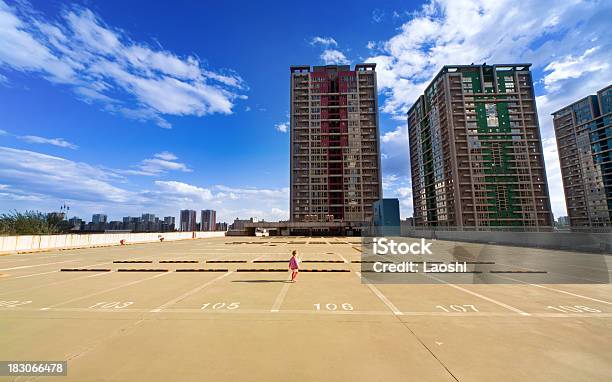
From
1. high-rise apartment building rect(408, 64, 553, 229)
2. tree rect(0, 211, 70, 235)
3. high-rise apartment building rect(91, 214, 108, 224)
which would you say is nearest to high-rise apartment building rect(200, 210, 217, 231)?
high-rise apartment building rect(91, 214, 108, 224)

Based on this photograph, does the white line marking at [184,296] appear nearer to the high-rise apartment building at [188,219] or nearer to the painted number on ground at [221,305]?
the painted number on ground at [221,305]

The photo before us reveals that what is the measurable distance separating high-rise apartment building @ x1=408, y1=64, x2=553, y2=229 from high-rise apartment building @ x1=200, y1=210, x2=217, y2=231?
459 feet

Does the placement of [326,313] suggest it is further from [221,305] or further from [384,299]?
[221,305]

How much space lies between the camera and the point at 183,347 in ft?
16.9

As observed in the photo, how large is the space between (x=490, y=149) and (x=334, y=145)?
2113 inches

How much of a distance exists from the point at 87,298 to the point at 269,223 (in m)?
73.9

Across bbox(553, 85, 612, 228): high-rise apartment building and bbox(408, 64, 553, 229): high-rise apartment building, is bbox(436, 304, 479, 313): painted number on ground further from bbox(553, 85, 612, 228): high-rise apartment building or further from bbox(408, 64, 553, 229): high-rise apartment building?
bbox(553, 85, 612, 228): high-rise apartment building

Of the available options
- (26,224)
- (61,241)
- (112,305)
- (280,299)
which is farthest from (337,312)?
(26,224)

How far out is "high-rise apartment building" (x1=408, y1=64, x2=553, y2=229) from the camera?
82.1 m

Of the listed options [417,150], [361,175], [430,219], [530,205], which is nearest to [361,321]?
[361,175]

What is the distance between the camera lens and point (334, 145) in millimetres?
104000

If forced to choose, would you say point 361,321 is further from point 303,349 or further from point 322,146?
point 322,146

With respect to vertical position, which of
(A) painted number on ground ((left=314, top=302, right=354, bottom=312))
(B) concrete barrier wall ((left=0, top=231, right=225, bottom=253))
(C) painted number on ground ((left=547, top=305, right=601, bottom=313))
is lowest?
(C) painted number on ground ((left=547, top=305, right=601, bottom=313))

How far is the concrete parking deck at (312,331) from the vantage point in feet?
14.1
